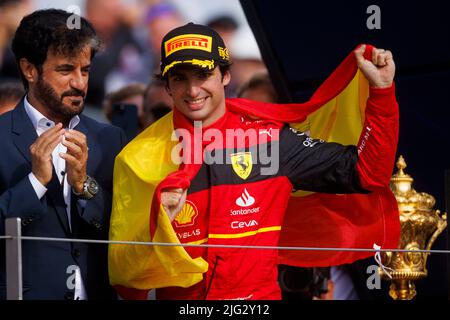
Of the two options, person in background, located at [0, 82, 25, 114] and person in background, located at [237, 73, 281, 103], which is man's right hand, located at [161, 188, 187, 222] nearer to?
person in background, located at [0, 82, 25, 114]

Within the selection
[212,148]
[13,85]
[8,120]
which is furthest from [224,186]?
[13,85]

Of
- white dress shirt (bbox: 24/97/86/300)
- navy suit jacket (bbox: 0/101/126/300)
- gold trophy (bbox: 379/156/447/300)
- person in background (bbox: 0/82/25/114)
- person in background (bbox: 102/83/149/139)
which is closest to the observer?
navy suit jacket (bbox: 0/101/126/300)

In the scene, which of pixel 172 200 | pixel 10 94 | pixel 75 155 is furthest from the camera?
pixel 10 94

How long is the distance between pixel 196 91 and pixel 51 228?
2.34 ft

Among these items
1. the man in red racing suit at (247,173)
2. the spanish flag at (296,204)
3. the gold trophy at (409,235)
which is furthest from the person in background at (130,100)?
the man in red racing suit at (247,173)

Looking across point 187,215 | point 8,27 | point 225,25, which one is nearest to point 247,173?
point 187,215

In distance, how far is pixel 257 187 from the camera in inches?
182

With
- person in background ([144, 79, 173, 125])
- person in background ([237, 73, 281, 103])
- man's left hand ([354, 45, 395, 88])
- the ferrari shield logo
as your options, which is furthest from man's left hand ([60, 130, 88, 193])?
person in background ([237, 73, 281, 103])

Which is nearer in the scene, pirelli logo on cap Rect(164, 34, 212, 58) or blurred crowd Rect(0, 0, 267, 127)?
pirelli logo on cap Rect(164, 34, 212, 58)

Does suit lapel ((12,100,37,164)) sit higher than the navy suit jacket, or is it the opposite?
suit lapel ((12,100,37,164))

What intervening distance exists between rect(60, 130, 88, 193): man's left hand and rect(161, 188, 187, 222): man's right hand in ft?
1.11

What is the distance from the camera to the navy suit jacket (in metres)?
4.61

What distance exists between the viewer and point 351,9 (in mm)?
6461

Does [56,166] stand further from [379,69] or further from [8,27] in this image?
[8,27]
